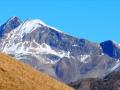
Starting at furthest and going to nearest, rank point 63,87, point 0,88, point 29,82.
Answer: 1. point 63,87
2. point 29,82
3. point 0,88

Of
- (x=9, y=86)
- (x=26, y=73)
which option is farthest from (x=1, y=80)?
(x=26, y=73)

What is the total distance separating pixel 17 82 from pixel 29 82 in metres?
0.99

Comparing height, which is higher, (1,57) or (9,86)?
Result: (1,57)

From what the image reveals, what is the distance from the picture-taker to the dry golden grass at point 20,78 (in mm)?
29094

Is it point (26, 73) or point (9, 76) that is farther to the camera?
point (26, 73)

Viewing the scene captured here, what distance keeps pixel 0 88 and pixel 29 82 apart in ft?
8.39

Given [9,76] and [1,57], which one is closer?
[9,76]

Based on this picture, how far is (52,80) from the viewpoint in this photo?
109 feet

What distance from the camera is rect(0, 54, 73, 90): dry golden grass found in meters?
29.1

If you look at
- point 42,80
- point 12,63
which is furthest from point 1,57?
point 42,80

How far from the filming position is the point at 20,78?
30000 mm

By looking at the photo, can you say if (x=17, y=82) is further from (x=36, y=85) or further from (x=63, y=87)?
(x=63, y=87)

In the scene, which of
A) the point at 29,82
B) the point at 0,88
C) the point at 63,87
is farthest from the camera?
the point at 63,87

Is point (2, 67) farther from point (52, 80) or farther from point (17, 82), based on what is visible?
point (52, 80)
